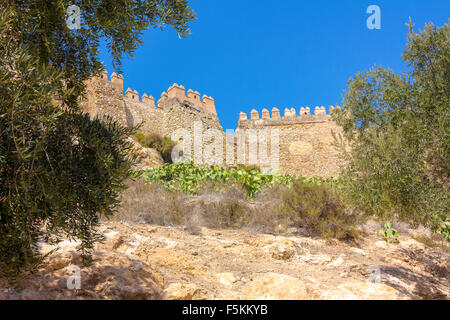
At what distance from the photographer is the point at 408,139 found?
6277 millimetres

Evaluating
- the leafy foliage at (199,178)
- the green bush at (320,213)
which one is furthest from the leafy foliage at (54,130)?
the leafy foliage at (199,178)

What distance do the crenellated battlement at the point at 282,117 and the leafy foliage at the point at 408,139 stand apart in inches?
874

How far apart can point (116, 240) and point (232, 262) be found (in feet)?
6.71

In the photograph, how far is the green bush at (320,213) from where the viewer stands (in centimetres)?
798

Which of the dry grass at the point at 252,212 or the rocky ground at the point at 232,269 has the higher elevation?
the dry grass at the point at 252,212

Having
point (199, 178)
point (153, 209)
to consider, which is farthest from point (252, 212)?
point (199, 178)

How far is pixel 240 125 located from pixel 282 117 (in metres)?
3.95

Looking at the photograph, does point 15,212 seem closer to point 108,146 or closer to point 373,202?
point 108,146

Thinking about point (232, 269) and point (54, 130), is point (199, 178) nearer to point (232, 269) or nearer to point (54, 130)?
point (232, 269)

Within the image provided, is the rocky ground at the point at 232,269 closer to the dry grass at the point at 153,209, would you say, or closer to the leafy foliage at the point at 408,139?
the dry grass at the point at 153,209

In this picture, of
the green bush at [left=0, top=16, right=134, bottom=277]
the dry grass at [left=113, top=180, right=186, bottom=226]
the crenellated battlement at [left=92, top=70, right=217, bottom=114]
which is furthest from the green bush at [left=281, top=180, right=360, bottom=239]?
the crenellated battlement at [left=92, top=70, right=217, bottom=114]

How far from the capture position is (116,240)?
5.54 m

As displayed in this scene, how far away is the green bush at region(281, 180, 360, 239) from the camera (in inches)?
314

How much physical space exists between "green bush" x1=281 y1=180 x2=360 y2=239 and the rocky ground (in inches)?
15.7
